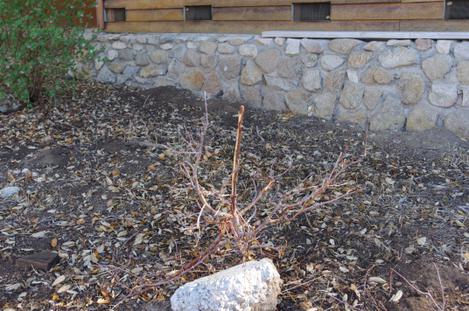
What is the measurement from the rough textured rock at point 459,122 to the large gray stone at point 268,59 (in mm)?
1774

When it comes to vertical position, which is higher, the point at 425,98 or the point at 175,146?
the point at 425,98

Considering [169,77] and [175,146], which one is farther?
[169,77]

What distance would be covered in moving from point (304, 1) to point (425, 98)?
1.58 meters

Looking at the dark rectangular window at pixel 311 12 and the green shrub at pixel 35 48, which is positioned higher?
the dark rectangular window at pixel 311 12

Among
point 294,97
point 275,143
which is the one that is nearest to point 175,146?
point 275,143

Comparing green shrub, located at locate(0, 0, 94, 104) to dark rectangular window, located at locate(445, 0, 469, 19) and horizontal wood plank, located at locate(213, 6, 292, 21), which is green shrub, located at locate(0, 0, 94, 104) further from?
dark rectangular window, located at locate(445, 0, 469, 19)

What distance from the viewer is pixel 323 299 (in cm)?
293

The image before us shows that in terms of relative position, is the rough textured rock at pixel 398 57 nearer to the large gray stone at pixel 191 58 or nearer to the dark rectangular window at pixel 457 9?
the dark rectangular window at pixel 457 9

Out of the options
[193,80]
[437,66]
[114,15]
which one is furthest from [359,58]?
[114,15]

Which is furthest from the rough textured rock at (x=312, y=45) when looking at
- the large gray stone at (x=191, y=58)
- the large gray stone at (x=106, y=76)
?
the large gray stone at (x=106, y=76)

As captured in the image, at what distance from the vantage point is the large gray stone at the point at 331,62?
211 inches

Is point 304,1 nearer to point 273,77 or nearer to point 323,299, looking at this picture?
point 273,77

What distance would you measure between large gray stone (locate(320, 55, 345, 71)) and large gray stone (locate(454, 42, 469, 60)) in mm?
1016

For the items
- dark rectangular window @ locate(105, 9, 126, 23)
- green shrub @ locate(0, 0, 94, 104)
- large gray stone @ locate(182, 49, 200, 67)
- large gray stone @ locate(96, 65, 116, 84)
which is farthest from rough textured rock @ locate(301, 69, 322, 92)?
dark rectangular window @ locate(105, 9, 126, 23)
